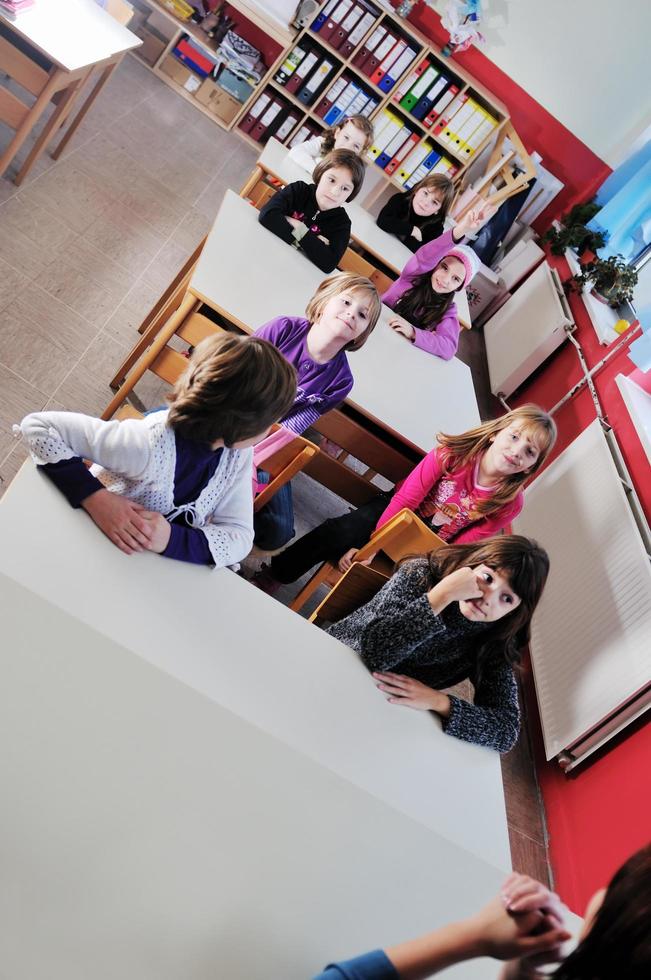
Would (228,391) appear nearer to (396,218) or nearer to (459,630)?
(459,630)

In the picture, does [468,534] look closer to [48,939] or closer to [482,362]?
[48,939]

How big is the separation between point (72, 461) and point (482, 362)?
174 inches

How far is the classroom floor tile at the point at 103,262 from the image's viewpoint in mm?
2686

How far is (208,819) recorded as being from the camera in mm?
1114

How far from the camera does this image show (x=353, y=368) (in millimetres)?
2756

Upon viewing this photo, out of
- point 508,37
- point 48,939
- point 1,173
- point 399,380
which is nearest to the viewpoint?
point 48,939

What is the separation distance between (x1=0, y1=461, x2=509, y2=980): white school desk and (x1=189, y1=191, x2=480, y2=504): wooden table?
1.07m

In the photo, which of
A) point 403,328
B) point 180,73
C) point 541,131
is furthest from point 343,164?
point 180,73

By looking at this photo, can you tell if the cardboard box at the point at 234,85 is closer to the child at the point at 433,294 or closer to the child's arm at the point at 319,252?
the child at the point at 433,294

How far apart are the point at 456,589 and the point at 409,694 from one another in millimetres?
254

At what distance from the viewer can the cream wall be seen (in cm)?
513

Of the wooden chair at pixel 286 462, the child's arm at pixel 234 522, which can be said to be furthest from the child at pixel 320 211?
the child's arm at pixel 234 522

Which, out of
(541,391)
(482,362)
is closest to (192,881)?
(541,391)

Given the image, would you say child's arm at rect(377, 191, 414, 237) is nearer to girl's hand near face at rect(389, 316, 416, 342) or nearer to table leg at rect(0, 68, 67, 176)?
girl's hand near face at rect(389, 316, 416, 342)
